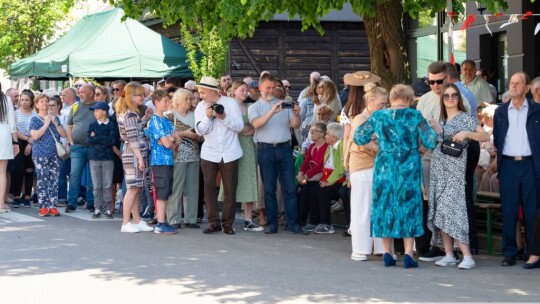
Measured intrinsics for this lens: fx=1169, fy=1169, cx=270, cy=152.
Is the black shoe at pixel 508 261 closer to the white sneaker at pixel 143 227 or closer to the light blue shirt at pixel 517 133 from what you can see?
the light blue shirt at pixel 517 133

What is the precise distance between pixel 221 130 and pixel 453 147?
3871mm

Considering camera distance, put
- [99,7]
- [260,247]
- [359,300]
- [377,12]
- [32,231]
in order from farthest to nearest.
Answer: [99,7]
[377,12]
[32,231]
[260,247]
[359,300]

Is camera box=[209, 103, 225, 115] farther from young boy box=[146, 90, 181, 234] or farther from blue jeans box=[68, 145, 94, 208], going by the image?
blue jeans box=[68, 145, 94, 208]

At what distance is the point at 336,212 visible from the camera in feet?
50.8

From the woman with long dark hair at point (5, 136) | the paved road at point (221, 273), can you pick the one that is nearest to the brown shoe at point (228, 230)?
the paved road at point (221, 273)

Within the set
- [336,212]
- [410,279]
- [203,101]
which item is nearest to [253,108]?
[203,101]

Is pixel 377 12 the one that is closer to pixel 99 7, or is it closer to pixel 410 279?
pixel 410 279

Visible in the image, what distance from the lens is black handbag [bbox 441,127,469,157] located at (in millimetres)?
11617

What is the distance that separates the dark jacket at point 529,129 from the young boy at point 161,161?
172 inches

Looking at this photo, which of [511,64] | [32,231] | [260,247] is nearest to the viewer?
[260,247]

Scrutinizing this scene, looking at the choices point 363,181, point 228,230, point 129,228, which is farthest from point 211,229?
point 363,181

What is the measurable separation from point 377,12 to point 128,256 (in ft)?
19.1

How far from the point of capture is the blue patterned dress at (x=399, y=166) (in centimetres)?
1152

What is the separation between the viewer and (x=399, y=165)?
11.6 metres
